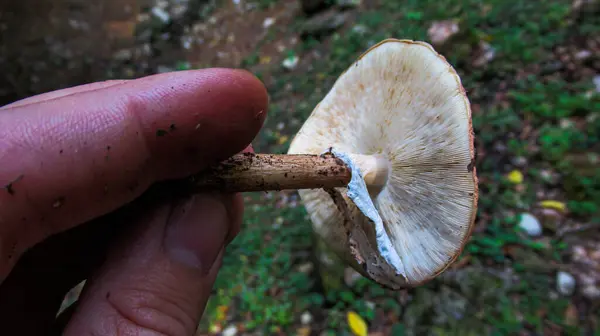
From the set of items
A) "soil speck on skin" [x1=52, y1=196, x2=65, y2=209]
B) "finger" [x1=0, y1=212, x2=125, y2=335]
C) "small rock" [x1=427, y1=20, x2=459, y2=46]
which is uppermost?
"soil speck on skin" [x1=52, y1=196, x2=65, y2=209]

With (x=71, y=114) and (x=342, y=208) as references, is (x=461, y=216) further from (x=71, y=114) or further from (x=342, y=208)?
(x=71, y=114)

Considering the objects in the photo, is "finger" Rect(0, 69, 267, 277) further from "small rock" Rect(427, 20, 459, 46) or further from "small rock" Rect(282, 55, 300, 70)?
"small rock" Rect(282, 55, 300, 70)

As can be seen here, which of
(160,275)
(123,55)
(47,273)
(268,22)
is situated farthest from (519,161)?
(123,55)

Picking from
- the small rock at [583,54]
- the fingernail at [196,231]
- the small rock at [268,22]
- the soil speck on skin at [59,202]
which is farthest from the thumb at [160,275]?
the small rock at [268,22]

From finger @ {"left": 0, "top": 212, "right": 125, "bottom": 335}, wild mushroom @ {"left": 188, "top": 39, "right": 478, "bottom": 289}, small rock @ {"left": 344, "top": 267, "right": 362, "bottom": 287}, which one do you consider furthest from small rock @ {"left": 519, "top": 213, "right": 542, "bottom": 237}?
finger @ {"left": 0, "top": 212, "right": 125, "bottom": 335}

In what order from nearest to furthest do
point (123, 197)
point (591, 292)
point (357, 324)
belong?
point (123, 197) → point (591, 292) → point (357, 324)

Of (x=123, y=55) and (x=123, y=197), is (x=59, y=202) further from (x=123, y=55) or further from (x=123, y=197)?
(x=123, y=55)

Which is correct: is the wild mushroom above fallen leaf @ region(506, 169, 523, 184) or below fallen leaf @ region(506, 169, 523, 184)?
above

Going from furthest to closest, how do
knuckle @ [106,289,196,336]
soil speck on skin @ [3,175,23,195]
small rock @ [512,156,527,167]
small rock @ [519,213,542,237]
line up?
small rock @ [512,156,527,167] < small rock @ [519,213,542,237] < knuckle @ [106,289,196,336] < soil speck on skin @ [3,175,23,195]
